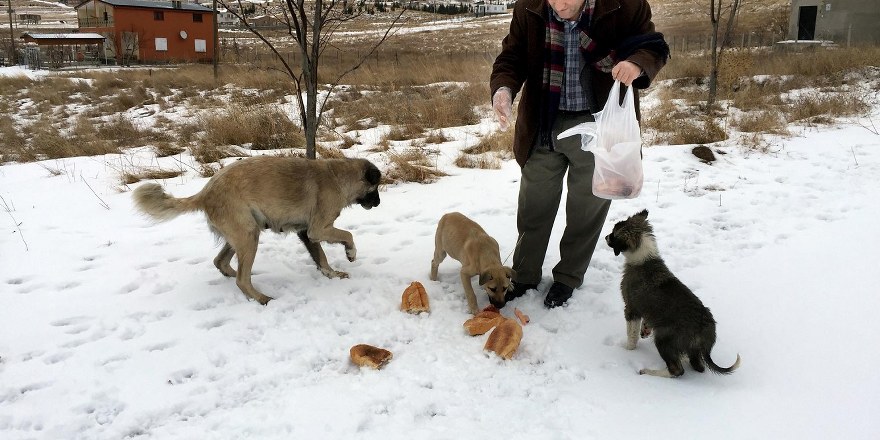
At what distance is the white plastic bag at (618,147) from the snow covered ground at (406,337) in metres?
1.17

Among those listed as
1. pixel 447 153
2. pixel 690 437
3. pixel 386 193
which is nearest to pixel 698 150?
pixel 447 153

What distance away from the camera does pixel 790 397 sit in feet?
9.67

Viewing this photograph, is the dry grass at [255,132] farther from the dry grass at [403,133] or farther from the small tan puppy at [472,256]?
the small tan puppy at [472,256]

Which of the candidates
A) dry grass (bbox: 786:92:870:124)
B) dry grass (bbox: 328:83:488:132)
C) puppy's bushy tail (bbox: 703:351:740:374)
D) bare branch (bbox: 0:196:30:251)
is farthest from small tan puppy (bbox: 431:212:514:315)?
dry grass (bbox: 786:92:870:124)

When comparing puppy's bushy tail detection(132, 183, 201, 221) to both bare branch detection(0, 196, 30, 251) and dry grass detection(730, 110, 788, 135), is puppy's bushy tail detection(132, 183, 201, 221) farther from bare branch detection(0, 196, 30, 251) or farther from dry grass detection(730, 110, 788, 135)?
dry grass detection(730, 110, 788, 135)

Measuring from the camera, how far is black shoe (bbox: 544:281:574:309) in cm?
416

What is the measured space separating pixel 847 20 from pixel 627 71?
33.5 metres

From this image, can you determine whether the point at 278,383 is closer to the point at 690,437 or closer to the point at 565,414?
the point at 565,414

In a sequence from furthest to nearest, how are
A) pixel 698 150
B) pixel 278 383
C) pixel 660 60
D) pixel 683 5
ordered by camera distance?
pixel 683 5 → pixel 698 150 → pixel 660 60 → pixel 278 383

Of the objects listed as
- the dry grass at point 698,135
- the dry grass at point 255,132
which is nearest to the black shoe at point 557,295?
the dry grass at point 698,135

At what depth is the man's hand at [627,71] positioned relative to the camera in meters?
3.20

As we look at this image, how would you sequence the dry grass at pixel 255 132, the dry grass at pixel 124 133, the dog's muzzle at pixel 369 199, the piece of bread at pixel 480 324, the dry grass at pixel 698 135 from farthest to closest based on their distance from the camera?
the dry grass at pixel 124 133 < the dry grass at pixel 255 132 < the dry grass at pixel 698 135 < the dog's muzzle at pixel 369 199 < the piece of bread at pixel 480 324

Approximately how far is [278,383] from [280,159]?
2.15 metres

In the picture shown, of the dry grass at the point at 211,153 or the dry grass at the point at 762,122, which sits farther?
the dry grass at the point at 762,122
